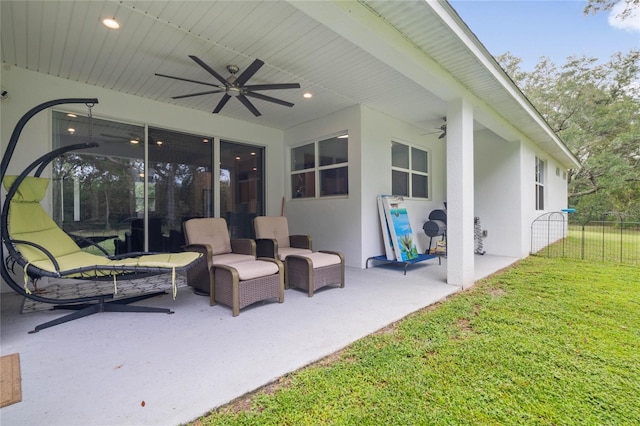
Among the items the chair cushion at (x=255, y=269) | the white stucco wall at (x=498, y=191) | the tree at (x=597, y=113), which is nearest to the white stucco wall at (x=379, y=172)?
the white stucco wall at (x=498, y=191)

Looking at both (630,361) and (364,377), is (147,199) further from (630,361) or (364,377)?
(630,361)

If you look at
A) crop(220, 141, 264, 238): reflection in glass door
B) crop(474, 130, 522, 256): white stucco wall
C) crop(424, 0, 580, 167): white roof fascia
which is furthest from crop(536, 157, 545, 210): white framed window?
crop(220, 141, 264, 238): reflection in glass door

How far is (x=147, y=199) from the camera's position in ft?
17.4

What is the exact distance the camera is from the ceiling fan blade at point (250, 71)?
10.8 ft

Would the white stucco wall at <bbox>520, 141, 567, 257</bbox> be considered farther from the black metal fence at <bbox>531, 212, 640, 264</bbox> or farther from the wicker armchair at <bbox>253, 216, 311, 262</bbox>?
the wicker armchair at <bbox>253, 216, 311, 262</bbox>

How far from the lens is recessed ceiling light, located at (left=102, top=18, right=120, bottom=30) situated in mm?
3111

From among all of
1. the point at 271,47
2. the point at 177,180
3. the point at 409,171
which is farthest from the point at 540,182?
the point at 177,180

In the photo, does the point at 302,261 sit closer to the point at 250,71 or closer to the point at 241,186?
the point at 250,71

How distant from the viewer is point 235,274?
304 centimetres

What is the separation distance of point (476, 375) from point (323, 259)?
2.34m

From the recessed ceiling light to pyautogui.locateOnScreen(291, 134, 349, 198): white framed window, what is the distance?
13.0ft

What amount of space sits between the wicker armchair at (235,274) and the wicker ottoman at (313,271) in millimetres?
416

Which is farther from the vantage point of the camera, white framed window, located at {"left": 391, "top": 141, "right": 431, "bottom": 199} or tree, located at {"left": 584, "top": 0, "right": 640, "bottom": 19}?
tree, located at {"left": 584, "top": 0, "right": 640, "bottom": 19}

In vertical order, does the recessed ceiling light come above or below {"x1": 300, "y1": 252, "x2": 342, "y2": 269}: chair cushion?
above
